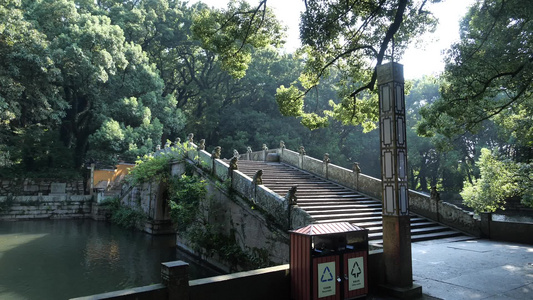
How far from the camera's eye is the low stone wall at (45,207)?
22.9 metres

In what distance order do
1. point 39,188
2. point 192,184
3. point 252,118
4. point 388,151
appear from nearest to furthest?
point 388,151, point 192,184, point 39,188, point 252,118

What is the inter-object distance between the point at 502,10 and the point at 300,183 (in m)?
8.94

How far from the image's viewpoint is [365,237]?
535 cm

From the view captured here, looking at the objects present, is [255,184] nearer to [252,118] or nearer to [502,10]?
[502,10]

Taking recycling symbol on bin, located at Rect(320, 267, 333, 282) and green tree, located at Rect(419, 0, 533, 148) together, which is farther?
green tree, located at Rect(419, 0, 533, 148)

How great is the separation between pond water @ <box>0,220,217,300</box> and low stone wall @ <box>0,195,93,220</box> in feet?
8.07

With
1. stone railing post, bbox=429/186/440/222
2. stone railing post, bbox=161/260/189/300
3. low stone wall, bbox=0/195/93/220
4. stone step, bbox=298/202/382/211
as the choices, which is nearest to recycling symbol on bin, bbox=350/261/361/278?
stone railing post, bbox=161/260/189/300

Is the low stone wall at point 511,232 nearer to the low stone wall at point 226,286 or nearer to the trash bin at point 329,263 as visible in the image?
the low stone wall at point 226,286

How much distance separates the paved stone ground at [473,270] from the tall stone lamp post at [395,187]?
1.74 ft

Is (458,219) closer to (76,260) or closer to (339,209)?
(339,209)

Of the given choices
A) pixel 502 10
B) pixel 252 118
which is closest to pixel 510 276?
pixel 502 10

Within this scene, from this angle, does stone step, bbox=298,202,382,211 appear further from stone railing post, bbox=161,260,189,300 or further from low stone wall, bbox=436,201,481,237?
stone railing post, bbox=161,260,189,300

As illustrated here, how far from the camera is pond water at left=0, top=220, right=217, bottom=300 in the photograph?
397 inches

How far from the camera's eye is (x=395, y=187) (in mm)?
5625
